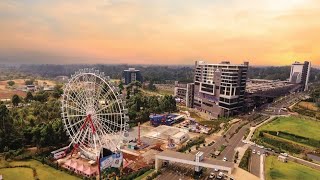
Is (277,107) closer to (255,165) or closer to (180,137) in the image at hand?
(180,137)

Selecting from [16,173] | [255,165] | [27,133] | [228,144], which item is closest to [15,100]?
[27,133]

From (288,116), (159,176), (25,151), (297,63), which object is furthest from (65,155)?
(297,63)

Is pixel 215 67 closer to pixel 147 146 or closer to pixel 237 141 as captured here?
pixel 237 141

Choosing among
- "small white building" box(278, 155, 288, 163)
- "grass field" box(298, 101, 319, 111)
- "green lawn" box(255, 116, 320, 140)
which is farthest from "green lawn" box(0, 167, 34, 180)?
"grass field" box(298, 101, 319, 111)

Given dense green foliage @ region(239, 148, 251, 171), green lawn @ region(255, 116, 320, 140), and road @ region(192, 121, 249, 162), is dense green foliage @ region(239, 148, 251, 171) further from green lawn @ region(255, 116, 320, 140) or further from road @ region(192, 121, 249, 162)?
green lawn @ region(255, 116, 320, 140)

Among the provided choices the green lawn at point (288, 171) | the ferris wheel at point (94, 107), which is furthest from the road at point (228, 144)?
the ferris wheel at point (94, 107)
